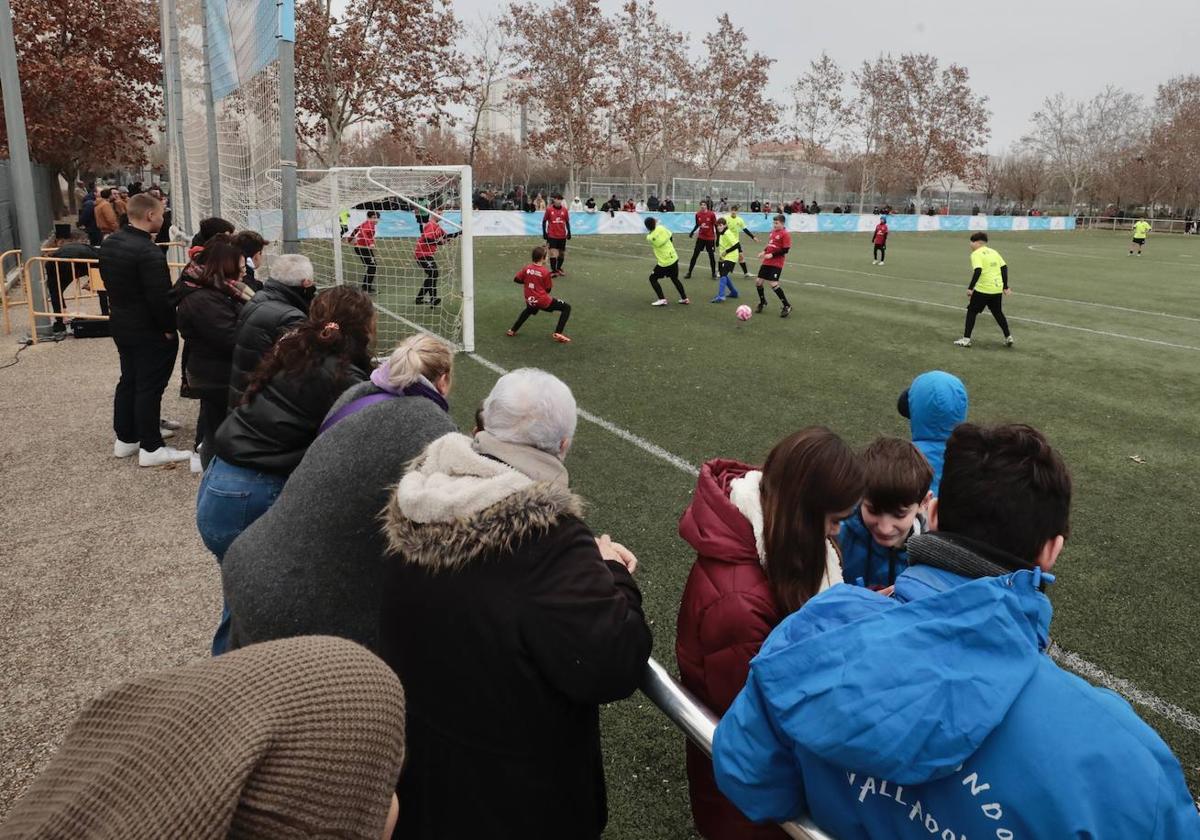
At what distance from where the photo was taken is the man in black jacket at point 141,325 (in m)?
5.83

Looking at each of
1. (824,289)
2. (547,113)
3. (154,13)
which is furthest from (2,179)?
(547,113)

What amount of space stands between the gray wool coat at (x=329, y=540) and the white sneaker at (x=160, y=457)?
14.7 feet

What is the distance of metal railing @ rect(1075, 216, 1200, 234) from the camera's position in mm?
58466

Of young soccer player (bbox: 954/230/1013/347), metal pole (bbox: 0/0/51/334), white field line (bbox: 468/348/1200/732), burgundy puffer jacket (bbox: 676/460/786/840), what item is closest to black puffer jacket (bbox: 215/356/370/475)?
burgundy puffer jacket (bbox: 676/460/786/840)

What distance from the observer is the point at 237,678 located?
88 cm

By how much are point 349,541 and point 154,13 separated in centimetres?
3336

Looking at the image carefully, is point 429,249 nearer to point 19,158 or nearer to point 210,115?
point 210,115

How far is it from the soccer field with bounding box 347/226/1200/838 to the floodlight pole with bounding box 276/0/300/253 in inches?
95.2

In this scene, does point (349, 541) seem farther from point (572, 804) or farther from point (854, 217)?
point (854, 217)

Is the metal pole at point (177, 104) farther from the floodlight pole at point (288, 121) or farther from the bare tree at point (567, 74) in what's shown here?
the bare tree at point (567, 74)

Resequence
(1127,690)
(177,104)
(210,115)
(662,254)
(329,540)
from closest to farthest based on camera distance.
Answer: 1. (329,540)
2. (1127,690)
3. (210,115)
4. (662,254)
5. (177,104)

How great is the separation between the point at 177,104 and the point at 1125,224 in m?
67.4

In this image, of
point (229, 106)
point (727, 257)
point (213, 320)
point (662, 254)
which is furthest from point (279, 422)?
point (727, 257)

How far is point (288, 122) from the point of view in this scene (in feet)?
20.7
